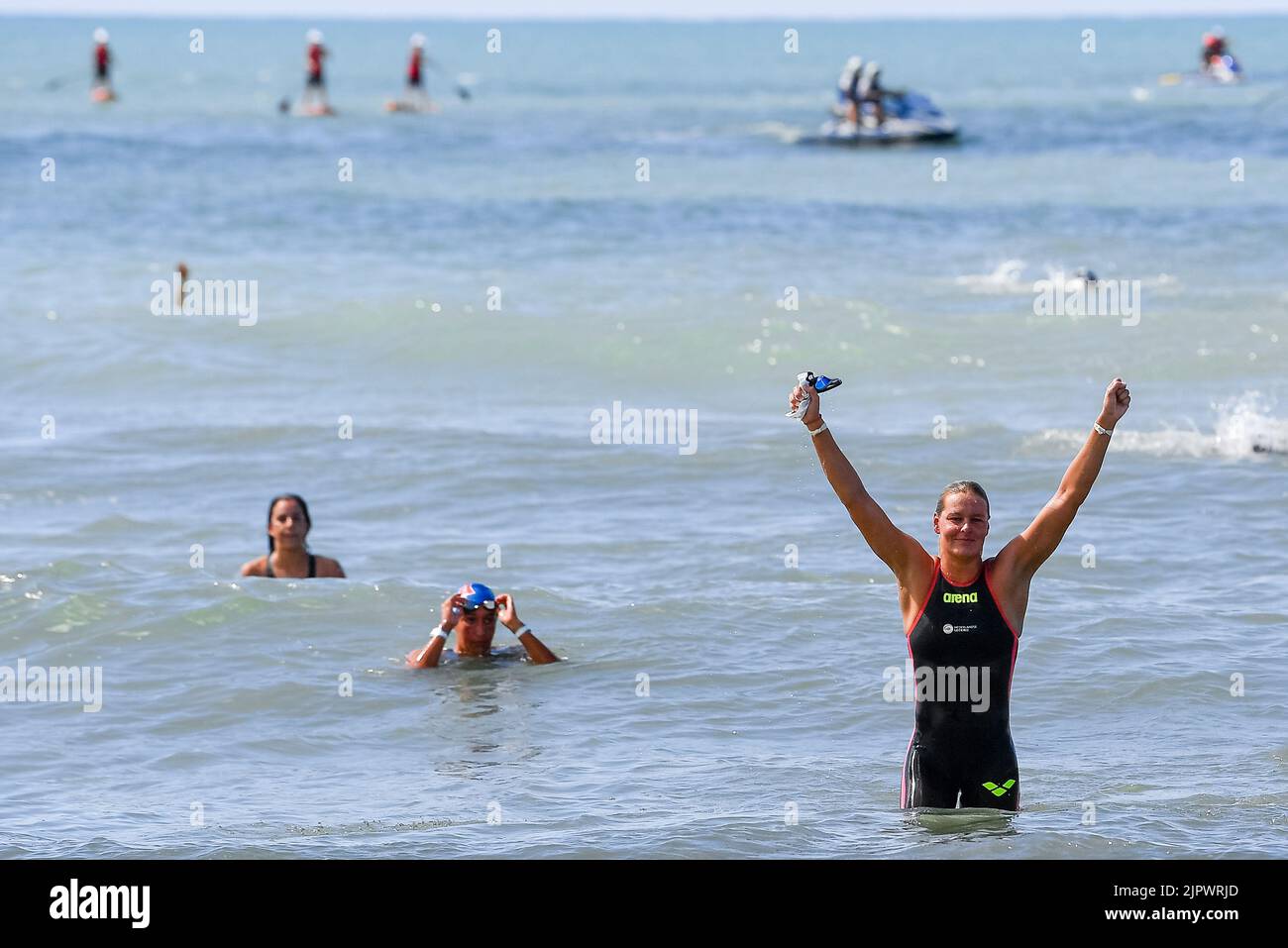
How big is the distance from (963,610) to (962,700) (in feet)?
1.25

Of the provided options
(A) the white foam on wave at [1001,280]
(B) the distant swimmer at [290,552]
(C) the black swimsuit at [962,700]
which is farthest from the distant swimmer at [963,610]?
(A) the white foam on wave at [1001,280]

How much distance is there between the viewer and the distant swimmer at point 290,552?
11977 millimetres

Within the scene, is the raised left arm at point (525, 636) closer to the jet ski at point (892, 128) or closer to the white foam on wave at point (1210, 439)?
the white foam on wave at point (1210, 439)

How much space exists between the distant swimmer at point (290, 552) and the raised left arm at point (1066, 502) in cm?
599

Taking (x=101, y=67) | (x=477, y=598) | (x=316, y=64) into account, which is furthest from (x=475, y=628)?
(x=101, y=67)

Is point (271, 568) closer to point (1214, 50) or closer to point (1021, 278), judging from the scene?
point (1021, 278)

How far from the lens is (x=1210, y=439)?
1623cm

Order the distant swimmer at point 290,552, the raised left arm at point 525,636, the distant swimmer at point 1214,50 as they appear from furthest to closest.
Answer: the distant swimmer at point 1214,50
the distant swimmer at point 290,552
the raised left arm at point 525,636

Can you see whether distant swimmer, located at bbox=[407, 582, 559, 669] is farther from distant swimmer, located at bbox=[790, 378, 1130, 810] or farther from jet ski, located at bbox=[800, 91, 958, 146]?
jet ski, located at bbox=[800, 91, 958, 146]

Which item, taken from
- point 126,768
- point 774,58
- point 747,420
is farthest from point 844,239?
point 774,58

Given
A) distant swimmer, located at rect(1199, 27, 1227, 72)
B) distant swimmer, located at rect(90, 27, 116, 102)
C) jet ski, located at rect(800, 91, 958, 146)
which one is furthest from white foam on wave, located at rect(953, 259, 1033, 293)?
distant swimmer, located at rect(90, 27, 116, 102)

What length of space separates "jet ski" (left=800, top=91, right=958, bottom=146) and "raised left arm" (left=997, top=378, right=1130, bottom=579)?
114 ft

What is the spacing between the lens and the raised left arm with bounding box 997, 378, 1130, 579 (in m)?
6.66
